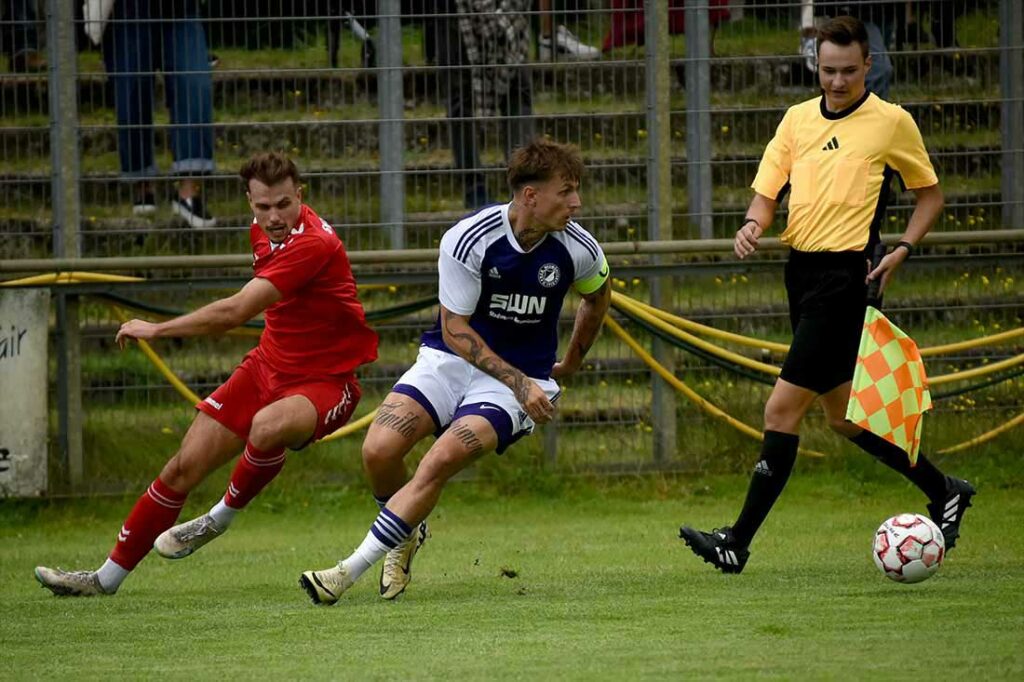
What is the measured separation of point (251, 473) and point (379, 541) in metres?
1.17

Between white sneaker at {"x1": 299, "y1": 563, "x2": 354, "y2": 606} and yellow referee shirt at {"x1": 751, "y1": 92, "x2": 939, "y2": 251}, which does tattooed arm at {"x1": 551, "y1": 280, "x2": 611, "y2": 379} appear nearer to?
yellow referee shirt at {"x1": 751, "y1": 92, "x2": 939, "y2": 251}

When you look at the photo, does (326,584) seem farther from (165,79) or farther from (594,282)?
(165,79)

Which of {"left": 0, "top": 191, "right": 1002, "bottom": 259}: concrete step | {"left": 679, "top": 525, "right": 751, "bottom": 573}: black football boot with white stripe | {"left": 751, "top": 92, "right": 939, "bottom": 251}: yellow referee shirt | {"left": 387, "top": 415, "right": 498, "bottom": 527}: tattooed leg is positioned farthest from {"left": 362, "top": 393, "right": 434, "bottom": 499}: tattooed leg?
{"left": 0, "top": 191, "right": 1002, "bottom": 259}: concrete step

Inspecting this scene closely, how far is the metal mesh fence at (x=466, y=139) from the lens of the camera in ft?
35.4

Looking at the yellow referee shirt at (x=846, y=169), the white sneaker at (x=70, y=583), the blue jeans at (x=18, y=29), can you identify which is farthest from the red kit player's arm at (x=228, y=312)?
the blue jeans at (x=18, y=29)

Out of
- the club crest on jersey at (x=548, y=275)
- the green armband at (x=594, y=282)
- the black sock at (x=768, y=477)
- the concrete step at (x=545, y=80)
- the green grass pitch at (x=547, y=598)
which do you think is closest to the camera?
the green grass pitch at (x=547, y=598)

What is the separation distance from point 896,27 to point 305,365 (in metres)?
5.15

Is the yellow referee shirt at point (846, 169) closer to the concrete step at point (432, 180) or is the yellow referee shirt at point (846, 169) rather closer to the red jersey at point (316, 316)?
the red jersey at point (316, 316)

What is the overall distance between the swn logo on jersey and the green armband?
0.83ft

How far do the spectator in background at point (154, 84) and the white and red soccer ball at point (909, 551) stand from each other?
17.7 ft

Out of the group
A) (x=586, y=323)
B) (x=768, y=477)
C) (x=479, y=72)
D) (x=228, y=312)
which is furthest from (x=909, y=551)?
(x=479, y=72)

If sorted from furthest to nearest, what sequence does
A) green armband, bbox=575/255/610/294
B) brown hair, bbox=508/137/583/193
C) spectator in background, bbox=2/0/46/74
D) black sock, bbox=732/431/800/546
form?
spectator in background, bbox=2/0/46/74
black sock, bbox=732/431/800/546
green armband, bbox=575/255/610/294
brown hair, bbox=508/137/583/193

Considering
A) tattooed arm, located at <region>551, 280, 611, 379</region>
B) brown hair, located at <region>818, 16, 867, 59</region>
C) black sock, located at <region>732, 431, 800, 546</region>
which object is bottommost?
black sock, located at <region>732, 431, 800, 546</region>

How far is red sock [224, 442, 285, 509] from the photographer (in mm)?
7914
